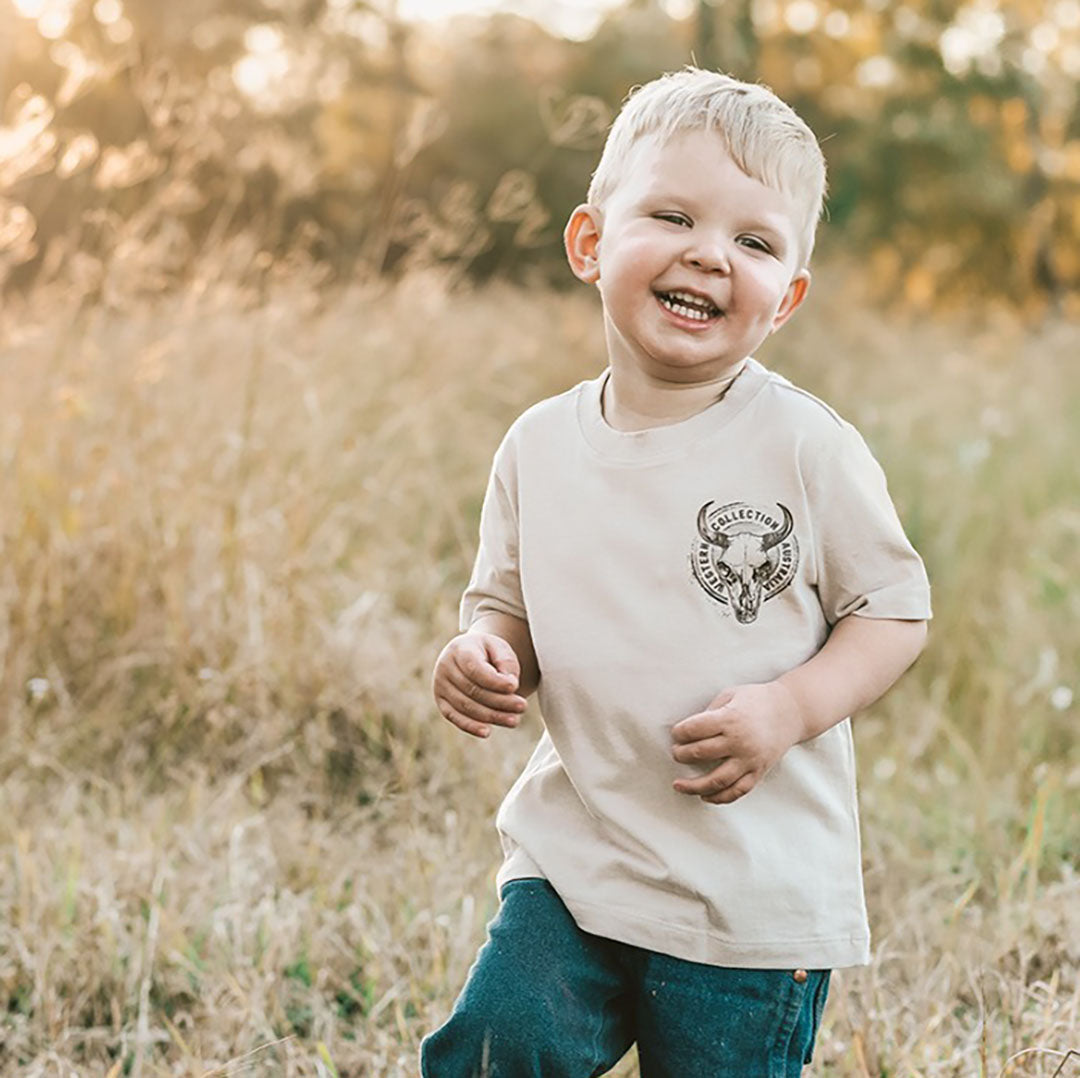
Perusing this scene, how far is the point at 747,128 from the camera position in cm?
168

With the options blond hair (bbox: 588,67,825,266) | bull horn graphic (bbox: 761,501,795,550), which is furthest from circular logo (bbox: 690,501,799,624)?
blond hair (bbox: 588,67,825,266)

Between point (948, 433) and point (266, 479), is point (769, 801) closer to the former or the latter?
point (266, 479)

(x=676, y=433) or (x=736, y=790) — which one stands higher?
(x=676, y=433)

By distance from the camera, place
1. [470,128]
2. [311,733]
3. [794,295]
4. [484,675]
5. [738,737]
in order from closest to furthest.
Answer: [738,737]
[484,675]
[794,295]
[311,733]
[470,128]

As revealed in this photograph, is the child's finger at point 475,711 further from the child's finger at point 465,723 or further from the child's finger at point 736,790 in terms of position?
the child's finger at point 736,790

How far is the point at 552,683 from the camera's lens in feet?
5.82

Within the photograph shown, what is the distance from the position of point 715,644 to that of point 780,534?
134mm

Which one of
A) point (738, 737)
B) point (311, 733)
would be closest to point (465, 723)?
point (738, 737)

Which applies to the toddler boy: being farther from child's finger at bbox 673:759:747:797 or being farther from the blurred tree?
the blurred tree

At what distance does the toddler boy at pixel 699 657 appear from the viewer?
167cm

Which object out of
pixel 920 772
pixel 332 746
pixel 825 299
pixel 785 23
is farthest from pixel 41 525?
pixel 785 23

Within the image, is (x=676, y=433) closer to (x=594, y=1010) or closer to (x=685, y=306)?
(x=685, y=306)

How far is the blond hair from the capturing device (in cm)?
169

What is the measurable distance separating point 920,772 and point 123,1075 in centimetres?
187
